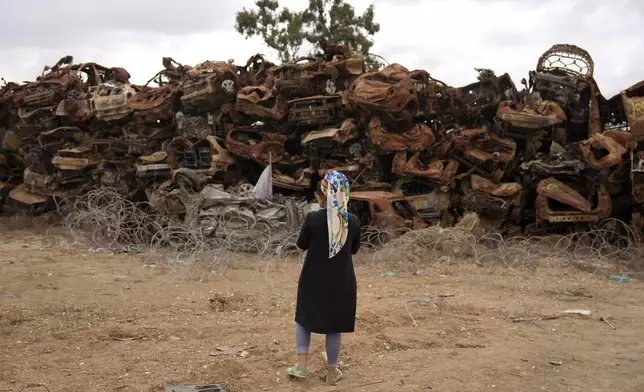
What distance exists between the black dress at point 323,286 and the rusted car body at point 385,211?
5.95 metres

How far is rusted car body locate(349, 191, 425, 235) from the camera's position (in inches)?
393

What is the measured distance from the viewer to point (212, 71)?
41.4 feet

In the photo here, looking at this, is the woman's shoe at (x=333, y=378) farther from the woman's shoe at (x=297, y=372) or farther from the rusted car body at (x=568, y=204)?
the rusted car body at (x=568, y=204)

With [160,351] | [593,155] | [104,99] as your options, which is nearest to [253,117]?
[104,99]

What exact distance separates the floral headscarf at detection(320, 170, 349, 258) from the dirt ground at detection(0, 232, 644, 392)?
3.31 feet

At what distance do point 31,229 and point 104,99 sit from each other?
3663 mm

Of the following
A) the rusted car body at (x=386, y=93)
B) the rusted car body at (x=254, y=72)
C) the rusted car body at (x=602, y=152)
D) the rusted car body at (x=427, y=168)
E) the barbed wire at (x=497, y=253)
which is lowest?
the barbed wire at (x=497, y=253)

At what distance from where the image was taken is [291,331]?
209 inches

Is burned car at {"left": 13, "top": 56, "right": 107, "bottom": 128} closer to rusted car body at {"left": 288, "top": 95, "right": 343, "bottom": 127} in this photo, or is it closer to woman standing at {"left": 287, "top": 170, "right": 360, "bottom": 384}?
rusted car body at {"left": 288, "top": 95, "right": 343, "bottom": 127}

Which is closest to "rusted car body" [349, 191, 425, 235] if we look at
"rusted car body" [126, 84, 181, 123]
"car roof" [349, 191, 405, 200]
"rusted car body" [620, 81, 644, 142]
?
"car roof" [349, 191, 405, 200]

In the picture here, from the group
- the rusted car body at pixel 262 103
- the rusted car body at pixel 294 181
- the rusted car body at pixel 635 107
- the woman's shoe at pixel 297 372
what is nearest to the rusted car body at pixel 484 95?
the rusted car body at pixel 635 107

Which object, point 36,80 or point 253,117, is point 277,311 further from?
point 36,80

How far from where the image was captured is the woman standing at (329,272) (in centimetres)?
391

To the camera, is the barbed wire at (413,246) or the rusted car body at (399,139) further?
the rusted car body at (399,139)
